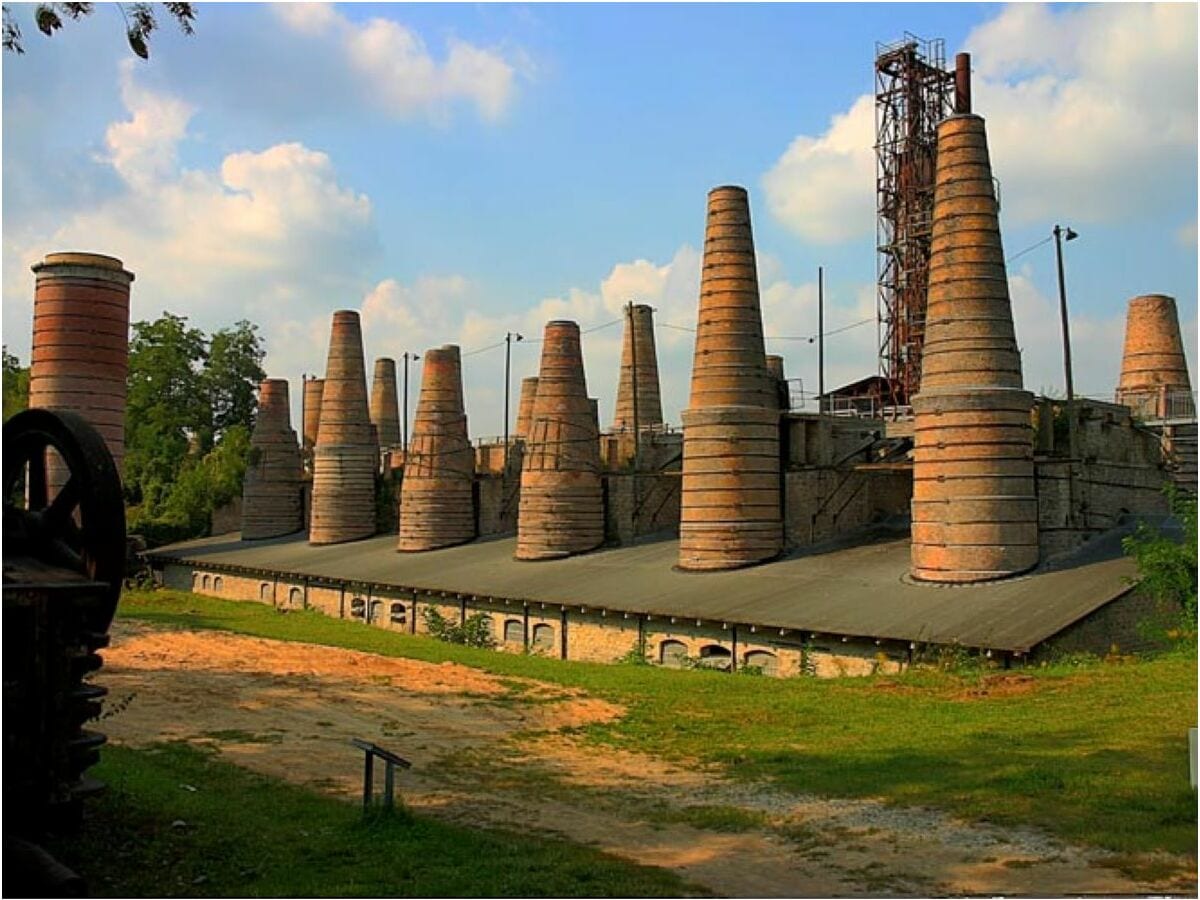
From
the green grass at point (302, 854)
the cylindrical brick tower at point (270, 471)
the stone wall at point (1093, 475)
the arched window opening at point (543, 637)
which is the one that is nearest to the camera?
the green grass at point (302, 854)

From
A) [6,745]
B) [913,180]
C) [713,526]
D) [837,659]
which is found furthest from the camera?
[913,180]

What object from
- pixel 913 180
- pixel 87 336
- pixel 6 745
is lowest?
pixel 6 745

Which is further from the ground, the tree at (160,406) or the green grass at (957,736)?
the tree at (160,406)

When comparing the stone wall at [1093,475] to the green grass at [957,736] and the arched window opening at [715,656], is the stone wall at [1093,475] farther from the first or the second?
the arched window opening at [715,656]

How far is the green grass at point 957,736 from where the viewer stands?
9.38 m

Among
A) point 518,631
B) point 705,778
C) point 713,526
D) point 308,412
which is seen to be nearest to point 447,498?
point 518,631

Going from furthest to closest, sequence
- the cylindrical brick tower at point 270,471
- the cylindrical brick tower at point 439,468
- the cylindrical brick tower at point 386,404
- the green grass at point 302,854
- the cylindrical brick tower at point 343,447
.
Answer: the cylindrical brick tower at point 386,404, the cylindrical brick tower at point 270,471, the cylindrical brick tower at point 343,447, the cylindrical brick tower at point 439,468, the green grass at point 302,854

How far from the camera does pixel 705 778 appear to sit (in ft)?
36.8

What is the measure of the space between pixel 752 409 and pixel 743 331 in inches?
69.1

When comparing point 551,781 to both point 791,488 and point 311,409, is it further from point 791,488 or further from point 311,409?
point 311,409

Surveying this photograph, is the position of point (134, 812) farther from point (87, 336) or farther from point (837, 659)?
point (87, 336)

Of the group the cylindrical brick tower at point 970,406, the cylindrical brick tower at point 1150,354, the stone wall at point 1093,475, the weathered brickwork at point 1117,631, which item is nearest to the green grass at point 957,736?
Result: the weathered brickwork at point 1117,631

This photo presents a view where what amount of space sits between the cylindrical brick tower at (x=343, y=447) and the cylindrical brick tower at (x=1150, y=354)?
940 inches

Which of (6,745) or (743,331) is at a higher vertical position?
(743,331)
